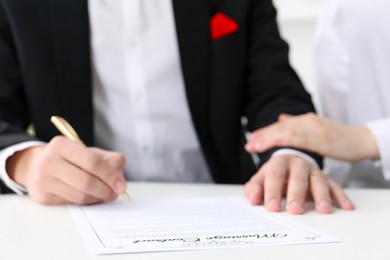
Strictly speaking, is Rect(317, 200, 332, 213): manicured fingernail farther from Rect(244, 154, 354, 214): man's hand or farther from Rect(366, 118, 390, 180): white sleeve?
Rect(366, 118, 390, 180): white sleeve

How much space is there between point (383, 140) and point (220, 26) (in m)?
0.35

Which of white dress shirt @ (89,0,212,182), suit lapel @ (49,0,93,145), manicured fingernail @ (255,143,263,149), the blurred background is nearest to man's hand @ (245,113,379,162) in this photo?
manicured fingernail @ (255,143,263,149)

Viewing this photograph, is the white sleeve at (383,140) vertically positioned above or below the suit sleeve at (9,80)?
below

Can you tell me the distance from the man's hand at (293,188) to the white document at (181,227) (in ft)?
0.07

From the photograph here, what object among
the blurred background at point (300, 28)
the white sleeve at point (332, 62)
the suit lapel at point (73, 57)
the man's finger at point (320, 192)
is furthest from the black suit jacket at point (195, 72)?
the blurred background at point (300, 28)

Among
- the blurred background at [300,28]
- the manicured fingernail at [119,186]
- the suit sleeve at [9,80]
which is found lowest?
the blurred background at [300,28]

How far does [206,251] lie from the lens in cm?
43

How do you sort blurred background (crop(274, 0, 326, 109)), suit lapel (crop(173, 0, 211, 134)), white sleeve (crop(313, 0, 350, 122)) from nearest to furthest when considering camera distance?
suit lapel (crop(173, 0, 211, 134)) < white sleeve (crop(313, 0, 350, 122)) < blurred background (crop(274, 0, 326, 109))

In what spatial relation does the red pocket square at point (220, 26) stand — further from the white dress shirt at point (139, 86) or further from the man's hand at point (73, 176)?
the man's hand at point (73, 176)

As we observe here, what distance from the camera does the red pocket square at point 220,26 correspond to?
954 mm

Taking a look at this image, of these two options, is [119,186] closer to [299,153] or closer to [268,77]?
A: [299,153]

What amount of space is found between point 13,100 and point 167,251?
0.60 metres

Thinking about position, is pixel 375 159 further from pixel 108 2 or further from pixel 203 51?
pixel 108 2

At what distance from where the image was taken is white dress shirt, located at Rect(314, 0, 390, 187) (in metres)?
0.99
